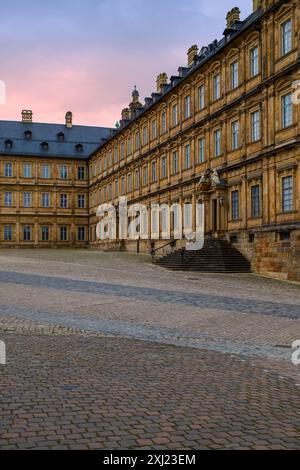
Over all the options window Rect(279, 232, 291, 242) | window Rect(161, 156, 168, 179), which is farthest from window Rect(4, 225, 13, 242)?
window Rect(279, 232, 291, 242)

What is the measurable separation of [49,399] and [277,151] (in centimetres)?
2310

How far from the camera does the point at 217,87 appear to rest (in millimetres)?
34125

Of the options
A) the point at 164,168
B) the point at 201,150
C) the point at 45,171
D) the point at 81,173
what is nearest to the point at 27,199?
the point at 45,171

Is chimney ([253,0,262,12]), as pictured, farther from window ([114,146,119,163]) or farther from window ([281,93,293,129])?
window ([114,146,119,163])

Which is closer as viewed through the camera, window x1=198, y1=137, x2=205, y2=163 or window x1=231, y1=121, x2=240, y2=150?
window x1=231, y1=121, x2=240, y2=150

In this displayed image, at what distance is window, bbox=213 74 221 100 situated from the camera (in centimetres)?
3375

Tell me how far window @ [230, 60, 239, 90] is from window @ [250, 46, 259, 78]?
1.58m

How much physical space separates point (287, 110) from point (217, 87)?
27.1 ft

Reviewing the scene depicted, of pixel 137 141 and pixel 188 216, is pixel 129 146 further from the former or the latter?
pixel 188 216

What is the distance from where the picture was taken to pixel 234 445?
5020mm

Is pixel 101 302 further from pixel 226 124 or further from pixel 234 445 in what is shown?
pixel 226 124

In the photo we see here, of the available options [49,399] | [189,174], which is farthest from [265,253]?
[49,399]

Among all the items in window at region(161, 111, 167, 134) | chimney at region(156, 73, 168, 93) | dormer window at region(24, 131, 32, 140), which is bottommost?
window at region(161, 111, 167, 134)

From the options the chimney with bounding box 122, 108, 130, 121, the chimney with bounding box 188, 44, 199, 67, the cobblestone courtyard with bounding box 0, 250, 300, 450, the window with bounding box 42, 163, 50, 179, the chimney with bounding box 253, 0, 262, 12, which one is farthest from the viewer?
the window with bounding box 42, 163, 50, 179
